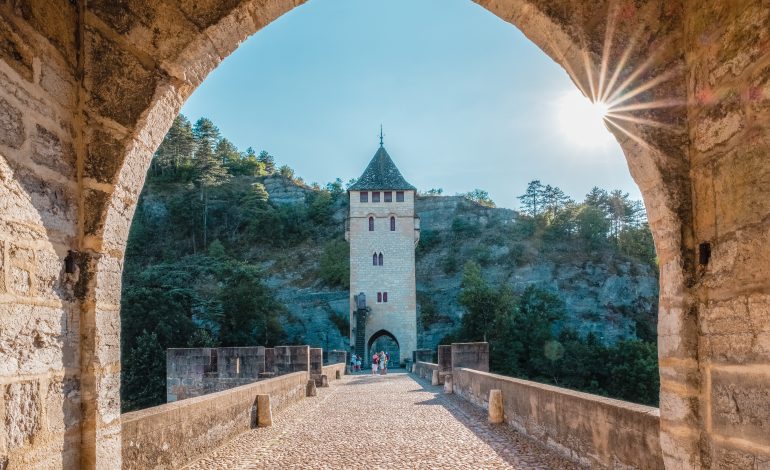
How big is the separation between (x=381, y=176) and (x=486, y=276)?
13710mm

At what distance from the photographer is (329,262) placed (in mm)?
46406

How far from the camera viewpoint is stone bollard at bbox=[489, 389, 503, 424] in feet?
27.3

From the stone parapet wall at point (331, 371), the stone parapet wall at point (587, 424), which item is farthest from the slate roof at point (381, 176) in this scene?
the stone parapet wall at point (587, 424)

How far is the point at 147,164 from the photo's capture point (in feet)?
10.2

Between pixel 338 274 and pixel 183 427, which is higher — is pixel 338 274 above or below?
above

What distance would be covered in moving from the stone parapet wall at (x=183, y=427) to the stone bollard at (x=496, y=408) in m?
3.32

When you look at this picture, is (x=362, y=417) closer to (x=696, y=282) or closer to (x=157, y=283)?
(x=696, y=282)

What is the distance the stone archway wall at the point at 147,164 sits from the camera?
2354mm

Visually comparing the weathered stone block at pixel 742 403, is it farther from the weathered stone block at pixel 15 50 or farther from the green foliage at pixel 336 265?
the green foliage at pixel 336 265

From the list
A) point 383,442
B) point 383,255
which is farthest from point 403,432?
point 383,255

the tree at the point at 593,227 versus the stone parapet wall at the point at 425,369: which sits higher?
the tree at the point at 593,227

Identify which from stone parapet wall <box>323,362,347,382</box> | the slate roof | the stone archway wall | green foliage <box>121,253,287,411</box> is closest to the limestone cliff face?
green foliage <box>121,253,287,411</box>

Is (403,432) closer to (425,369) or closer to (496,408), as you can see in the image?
(496,408)

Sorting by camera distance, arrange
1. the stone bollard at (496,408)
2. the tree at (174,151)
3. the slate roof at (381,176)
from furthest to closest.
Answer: the tree at (174,151)
the slate roof at (381,176)
the stone bollard at (496,408)
